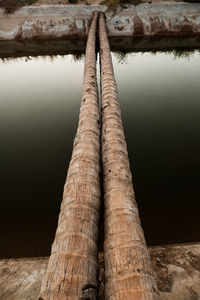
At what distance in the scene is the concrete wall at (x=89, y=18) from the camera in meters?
10.5

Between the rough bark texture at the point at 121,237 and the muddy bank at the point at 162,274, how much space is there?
511mm

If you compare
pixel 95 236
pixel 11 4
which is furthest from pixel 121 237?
pixel 11 4

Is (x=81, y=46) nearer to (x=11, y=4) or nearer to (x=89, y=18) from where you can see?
(x=89, y=18)

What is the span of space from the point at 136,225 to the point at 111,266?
1.53 ft

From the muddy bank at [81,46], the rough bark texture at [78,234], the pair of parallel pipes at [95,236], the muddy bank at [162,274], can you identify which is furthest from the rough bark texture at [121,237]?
the muddy bank at [81,46]

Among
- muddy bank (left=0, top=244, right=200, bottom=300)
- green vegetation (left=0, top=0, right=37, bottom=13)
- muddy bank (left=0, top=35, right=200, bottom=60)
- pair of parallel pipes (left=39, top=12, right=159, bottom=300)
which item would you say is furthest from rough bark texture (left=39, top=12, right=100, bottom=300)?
green vegetation (left=0, top=0, right=37, bottom=13)

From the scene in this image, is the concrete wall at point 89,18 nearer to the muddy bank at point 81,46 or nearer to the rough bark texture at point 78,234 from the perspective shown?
the muddy bank at point 81,46

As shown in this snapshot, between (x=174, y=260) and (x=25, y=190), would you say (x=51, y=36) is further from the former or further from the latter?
(x=174, y=260)

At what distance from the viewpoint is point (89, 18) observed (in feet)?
34.8

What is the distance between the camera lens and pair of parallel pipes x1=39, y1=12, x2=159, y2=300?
141cm

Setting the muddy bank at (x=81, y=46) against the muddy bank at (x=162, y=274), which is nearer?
the muddy bank at (x=162, y=274)

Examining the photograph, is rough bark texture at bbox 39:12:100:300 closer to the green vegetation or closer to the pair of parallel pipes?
the pair of parallel pipes

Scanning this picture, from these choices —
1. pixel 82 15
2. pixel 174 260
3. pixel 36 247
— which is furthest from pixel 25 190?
pixel 82 15

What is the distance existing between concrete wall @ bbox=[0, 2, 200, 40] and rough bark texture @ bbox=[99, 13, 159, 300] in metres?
10.5
